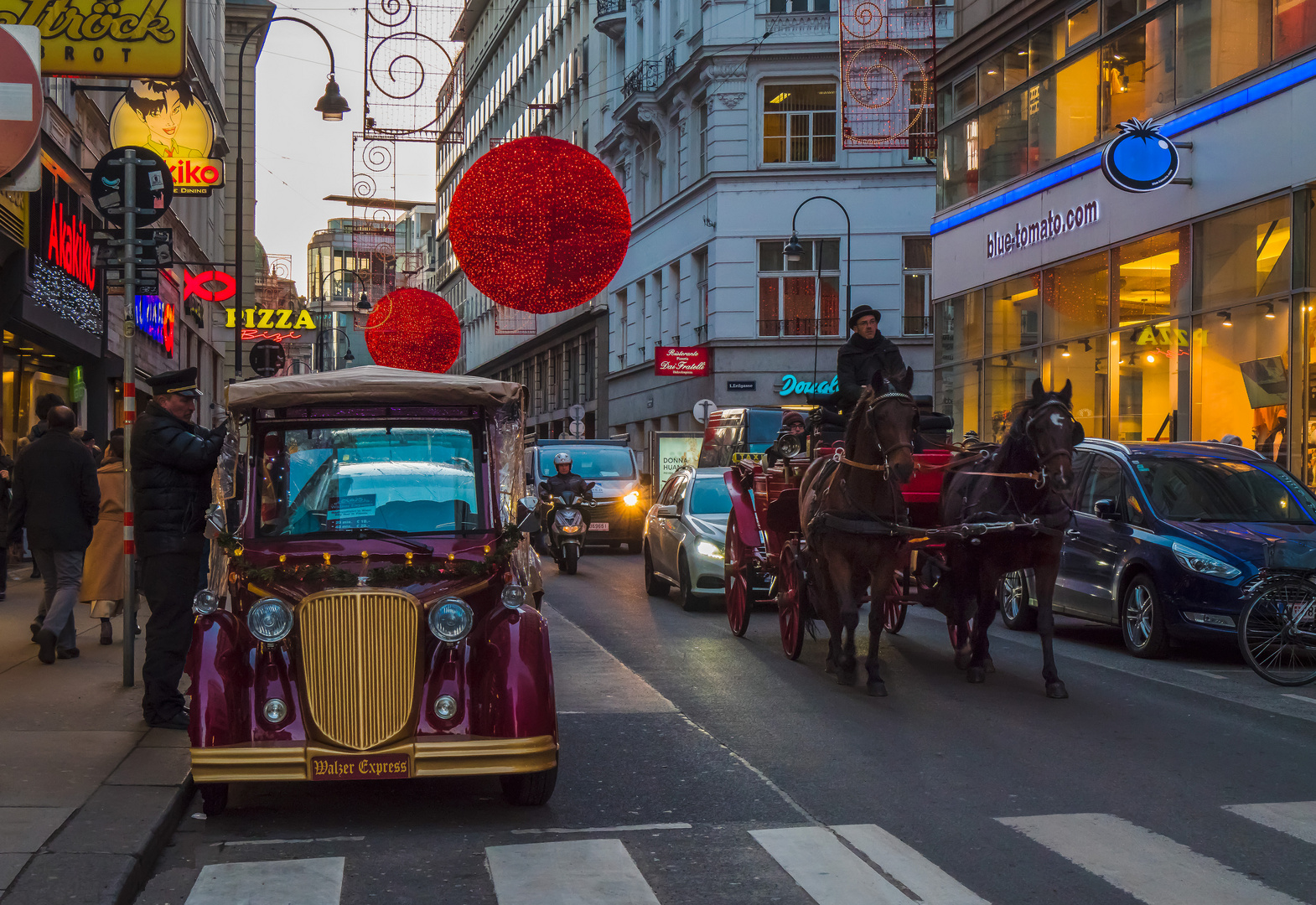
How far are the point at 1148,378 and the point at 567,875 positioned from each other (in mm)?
20222

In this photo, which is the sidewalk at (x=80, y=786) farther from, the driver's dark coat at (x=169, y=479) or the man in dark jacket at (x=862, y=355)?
the man in dark jacket at (x=862, y=355)

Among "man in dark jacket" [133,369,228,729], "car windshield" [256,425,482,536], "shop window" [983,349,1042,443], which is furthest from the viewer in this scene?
"shop window" [983,349,1042,443]

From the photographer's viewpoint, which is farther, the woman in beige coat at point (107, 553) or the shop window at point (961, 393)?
the shop window at point (961, 393)

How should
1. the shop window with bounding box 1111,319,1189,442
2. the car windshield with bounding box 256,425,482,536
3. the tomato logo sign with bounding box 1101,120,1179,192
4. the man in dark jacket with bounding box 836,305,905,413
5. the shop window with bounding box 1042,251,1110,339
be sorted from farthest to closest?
the shop window with bounding box 1042,251,1110,339
the shop window with bounding box 1111,319,1189,442
the tomato logo sign with bounding box 1101,120,1179,192
the man in dark jacket with bounding box 836,305,905,413
the car windshield with bounding box 256,425,482,536

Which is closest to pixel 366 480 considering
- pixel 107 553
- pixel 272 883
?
pixel 272 883

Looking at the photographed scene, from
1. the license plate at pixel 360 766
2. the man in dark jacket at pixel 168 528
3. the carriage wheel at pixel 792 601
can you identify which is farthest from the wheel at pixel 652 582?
the license plate at pixel 360 766

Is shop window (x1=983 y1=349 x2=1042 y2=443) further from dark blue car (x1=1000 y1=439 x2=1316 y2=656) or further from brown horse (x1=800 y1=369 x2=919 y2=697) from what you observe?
brown horse (x1=800 y1=369 x2=919 y2=697)

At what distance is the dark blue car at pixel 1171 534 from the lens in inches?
499

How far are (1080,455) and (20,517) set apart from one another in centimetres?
977

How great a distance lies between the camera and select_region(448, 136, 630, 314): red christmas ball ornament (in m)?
18.6

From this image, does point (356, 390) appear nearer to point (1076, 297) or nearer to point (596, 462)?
point (1076, 297)

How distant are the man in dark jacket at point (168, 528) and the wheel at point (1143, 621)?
26.3 ft

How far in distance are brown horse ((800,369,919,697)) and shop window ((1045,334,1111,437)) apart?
15147 mm

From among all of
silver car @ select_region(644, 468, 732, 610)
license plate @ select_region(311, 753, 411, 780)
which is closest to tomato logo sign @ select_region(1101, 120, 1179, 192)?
silver car @ select_region(644, 468, 732, 610)
